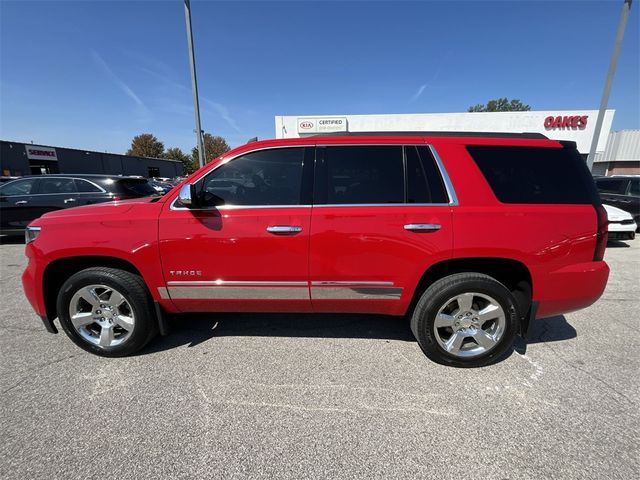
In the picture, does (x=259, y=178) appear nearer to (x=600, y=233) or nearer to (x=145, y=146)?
(x=600, y=233)

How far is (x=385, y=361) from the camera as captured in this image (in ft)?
8.84

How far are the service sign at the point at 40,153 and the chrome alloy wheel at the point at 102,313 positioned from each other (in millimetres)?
41835

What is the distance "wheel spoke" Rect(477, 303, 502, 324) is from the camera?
2531 mm

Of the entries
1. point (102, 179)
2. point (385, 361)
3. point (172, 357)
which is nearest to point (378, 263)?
point (385, 361)

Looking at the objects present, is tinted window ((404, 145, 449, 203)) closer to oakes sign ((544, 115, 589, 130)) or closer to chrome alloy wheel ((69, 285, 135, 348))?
chrome alloy wheel ((69, 285, 135, 348))

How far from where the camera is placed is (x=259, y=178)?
264 centimetres

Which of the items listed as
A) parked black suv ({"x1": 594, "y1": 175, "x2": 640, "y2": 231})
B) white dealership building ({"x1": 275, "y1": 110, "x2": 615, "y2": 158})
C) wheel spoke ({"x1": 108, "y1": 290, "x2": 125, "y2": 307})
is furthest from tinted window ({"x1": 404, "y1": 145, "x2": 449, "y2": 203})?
white dealership building ({"x1": 275, "y1": 110, "x2": 615, "y2": 158})

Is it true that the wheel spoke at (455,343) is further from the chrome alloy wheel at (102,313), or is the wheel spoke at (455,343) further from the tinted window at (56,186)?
the tinted window at (56,186)

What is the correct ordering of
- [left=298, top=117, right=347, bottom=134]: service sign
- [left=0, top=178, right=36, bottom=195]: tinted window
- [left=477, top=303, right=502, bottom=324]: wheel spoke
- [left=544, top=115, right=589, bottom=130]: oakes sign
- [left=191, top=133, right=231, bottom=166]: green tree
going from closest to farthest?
[left=477, top=303, right=502, bottom=324]: wheel spoke
[left=0, top=178, right=36, bottom=195]: tinted window
[left=544, top=115, right=589, bottom=130]: oakes sign
[left=298, top=117, right=347, bottom=134]: service sign
[left=191, top=133, right=231, bottom=166]: green tree

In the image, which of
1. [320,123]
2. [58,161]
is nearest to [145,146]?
[58,161]

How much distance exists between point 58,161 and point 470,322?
155 ft

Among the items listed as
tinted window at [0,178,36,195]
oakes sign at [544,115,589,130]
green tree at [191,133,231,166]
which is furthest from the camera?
green tree at [191,133,231,166]

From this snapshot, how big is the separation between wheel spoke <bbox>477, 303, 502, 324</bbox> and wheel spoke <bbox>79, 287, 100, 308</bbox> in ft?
11.1

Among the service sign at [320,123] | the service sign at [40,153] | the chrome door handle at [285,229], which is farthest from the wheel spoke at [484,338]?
the service sign at [40,153]
